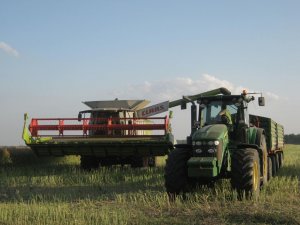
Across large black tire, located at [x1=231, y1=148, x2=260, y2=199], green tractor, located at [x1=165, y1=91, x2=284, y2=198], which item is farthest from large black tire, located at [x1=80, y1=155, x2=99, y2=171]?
large black tire, located at [x1=231, y1=148, x2=260, y2=199]

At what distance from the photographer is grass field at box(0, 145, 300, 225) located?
6312 millimetres

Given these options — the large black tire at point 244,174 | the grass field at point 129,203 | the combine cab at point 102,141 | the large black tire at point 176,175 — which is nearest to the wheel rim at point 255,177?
the large black tire at point 244,174

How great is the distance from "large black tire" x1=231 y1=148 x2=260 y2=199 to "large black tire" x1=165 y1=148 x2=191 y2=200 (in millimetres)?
833

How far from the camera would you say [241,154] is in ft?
26.3

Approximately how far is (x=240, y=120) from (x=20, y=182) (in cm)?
587

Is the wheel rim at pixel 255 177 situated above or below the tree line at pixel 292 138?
below

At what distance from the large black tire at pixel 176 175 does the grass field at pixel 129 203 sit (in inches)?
8.3

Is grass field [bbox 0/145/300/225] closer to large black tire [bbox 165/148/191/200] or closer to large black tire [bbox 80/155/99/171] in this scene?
large black tire [bbox 165/148/191/200]

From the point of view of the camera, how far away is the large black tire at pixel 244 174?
774cm

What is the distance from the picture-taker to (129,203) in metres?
7.86

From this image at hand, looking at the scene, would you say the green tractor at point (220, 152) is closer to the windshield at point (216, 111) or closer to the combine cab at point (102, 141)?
the windshield at point (216, 111)

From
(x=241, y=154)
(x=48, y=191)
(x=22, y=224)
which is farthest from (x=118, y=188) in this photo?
(x=22, y=224)

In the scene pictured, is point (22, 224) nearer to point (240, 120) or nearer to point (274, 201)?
point (274, 201)

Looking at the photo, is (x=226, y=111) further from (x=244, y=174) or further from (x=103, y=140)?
(x=103, y=140)
